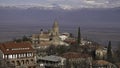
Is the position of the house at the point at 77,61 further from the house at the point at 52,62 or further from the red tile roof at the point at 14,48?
the red tile roof at the point at 14,48

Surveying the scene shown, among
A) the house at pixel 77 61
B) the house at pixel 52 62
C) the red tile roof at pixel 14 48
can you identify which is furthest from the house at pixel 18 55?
the house at pixel 77 61

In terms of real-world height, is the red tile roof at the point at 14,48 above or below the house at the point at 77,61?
above

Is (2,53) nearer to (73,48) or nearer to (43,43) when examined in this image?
(73,48)

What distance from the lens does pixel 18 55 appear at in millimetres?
24844

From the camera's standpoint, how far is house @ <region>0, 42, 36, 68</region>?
79.9 ft

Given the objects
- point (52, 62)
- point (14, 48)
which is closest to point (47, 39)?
point (52, 62)

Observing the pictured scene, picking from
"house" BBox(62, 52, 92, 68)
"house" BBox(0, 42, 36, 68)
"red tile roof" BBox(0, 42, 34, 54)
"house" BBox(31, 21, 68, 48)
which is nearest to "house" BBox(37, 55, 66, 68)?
"house" BBox(62, 52, 92, 68)

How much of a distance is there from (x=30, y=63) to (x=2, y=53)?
216cm

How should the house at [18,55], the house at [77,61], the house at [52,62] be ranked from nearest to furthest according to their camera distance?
the house at [18,55] → the house at [77,61] → the house at [52,62]

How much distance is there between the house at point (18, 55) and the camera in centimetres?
2434

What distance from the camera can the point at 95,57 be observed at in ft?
110

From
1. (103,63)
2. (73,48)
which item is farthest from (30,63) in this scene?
(73,48)

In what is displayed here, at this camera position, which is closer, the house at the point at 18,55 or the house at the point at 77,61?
the house at the point at 18,55

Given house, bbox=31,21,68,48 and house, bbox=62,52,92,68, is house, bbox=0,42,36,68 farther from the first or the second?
house, bbox=31,21,68,48
